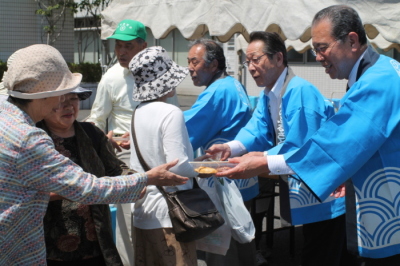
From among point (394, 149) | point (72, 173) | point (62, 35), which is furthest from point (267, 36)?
point (62, 35)

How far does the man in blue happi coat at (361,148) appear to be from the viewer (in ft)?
8.91

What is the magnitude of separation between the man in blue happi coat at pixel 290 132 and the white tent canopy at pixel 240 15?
1433 mm

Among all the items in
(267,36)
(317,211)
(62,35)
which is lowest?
(62,35)

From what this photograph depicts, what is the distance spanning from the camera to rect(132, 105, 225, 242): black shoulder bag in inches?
121

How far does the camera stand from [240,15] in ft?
19.4

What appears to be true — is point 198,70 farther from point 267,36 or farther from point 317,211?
point 317,211

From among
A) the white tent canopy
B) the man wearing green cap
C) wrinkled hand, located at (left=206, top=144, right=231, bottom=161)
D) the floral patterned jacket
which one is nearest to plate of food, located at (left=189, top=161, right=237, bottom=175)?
the floral patterned jacket

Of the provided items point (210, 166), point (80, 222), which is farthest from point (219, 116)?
point (80, 222)

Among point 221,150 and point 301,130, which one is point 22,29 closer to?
point 221,150

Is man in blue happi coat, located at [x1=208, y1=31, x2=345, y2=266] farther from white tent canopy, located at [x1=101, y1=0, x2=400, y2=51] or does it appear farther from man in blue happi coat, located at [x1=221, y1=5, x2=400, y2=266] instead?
white tent canopy, located at [x1=101, y1=0, x2=400, y2=51]

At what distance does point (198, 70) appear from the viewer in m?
4.57

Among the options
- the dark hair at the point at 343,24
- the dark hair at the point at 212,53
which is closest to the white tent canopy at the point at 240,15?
the dark hair at the point at 212,53

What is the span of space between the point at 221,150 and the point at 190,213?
1.15m

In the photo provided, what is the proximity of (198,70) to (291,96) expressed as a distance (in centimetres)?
105
